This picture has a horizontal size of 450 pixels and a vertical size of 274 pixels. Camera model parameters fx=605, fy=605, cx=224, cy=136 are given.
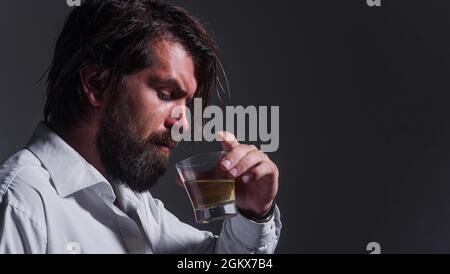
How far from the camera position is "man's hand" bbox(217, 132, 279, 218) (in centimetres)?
124

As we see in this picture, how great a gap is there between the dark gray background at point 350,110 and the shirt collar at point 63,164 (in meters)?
0.67

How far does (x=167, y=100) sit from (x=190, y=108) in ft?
0.96

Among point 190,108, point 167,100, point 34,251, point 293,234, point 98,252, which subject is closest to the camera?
point 34,251

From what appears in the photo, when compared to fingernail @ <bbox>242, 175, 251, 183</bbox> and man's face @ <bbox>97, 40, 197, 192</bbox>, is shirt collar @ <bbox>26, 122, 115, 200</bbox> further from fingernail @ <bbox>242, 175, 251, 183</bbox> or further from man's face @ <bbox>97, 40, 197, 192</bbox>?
fingernail @ <bbox>242, 175, 251, 183</bbox>

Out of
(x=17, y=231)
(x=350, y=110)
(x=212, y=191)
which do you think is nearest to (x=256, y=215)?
(x=212, y=191)

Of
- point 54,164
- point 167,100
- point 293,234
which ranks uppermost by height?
point 167,100

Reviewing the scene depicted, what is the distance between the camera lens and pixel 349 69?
1.96 metres

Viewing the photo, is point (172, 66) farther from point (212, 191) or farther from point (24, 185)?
point (24, 185)

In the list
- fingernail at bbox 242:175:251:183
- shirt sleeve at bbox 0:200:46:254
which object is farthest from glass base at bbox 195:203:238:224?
shirt sleeve at bbox 0:200:46:254

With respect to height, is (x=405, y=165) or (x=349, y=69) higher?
(x=349, y=69)

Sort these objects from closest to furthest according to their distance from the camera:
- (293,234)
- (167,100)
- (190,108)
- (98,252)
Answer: (98,252)
(167,100)
(190,108)
(293,234)

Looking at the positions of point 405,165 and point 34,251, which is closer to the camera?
point 34,251
